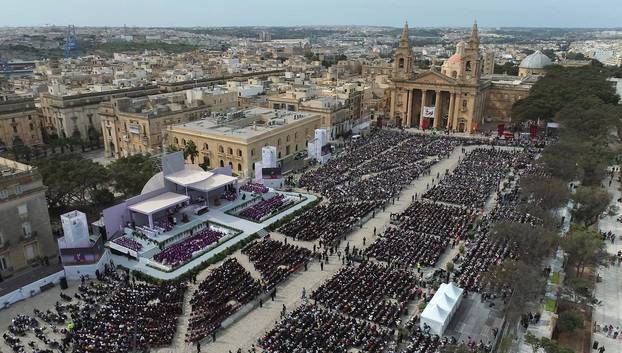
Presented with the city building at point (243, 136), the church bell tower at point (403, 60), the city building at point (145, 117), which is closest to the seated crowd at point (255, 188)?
Result: the city building at point (243, 136)

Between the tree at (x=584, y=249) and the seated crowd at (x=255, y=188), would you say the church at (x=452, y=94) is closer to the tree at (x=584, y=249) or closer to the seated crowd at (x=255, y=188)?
the seated crowd at (x=255, y=188)

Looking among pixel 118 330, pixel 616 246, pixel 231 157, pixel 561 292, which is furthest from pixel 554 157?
pixel 118 330

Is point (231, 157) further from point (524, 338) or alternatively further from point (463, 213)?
point (524, 338)

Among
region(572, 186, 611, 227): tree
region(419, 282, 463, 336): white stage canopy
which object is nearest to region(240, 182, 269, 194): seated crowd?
region(419, 282, 463, 336): white stage canopy

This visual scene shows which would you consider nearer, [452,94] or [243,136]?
[243,136]

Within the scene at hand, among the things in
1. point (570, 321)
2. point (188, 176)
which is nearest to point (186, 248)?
point (188, 176)

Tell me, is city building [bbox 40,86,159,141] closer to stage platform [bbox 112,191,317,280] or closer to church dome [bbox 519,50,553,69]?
Answer: stage platform [bbox 112,191,317,280]

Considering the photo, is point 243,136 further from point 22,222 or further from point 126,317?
point 126,317
